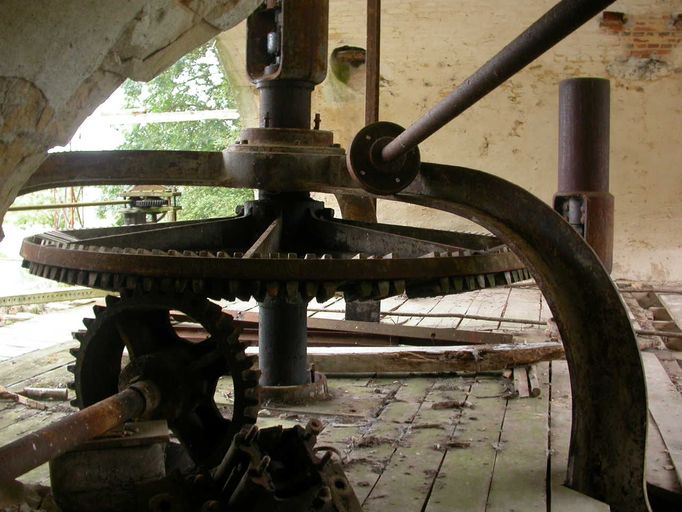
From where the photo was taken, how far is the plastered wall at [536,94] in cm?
808

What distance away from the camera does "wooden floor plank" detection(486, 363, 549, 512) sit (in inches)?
102

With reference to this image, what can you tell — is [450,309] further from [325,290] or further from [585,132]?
[325,290]

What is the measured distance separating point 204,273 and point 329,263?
352 mm

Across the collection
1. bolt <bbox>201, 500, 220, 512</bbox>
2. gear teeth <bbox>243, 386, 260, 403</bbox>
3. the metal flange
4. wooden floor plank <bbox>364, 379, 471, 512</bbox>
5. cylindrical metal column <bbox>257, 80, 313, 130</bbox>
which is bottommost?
wooden floor plank <bbox>364, 379, 471, 512</bbox>

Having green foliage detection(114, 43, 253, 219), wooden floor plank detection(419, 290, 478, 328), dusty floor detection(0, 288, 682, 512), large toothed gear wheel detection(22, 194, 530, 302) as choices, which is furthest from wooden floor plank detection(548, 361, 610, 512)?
green foliage detection(114, 43, 253, 219)

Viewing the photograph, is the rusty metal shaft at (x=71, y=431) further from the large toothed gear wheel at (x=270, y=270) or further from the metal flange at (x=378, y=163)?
the metal flange at (x=378, y=163)

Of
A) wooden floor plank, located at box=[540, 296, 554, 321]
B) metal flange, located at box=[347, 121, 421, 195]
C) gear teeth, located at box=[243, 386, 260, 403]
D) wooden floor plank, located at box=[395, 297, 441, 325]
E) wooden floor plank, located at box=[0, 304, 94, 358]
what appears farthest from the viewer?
wooden floor plank, located at box=[540, 296, 554, 321]

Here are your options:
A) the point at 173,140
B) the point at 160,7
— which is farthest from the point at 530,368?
the point at 173,140

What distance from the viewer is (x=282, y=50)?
3.15 m

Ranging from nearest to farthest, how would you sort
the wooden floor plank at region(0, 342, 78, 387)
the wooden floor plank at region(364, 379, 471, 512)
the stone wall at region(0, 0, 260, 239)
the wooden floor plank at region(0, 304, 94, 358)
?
the stone wall at region(0, 0, 260, 239)
the wooden floor plank at region(364, 379, 471, 512)
the wooden floor plank at region(0, 342, 78, 387)
the wooden floor plank at region(0, 304, 94, 358)

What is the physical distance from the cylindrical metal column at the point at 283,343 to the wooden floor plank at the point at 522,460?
36.4 inches

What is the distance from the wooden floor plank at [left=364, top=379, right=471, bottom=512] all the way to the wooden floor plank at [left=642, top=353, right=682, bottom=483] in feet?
2.68

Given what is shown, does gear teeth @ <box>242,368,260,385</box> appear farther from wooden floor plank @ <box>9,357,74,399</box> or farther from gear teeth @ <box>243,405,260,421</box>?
wooden floor plank @ <box>9,357,74,399</box>

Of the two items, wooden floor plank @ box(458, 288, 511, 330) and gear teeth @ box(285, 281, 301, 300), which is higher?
gear teeth @ box(285, 281, 301, 300)
